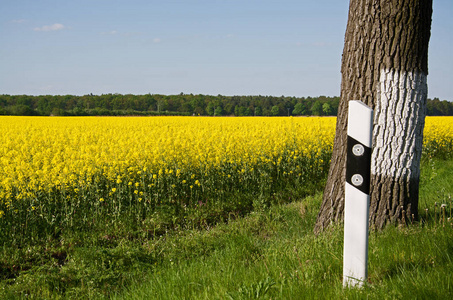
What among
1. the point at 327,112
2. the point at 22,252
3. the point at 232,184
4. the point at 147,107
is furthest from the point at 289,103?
the point at 22,252

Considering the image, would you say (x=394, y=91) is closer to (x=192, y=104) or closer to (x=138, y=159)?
(x=138, y=159)

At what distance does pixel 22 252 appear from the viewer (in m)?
5.46

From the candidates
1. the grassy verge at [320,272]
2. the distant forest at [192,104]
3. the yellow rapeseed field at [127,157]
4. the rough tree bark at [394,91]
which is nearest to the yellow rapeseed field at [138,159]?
the yellow rapeseed field at [127,157]

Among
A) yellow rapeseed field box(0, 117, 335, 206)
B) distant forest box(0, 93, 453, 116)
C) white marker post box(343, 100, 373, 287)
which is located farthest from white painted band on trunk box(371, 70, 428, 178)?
distant forest box(0, 93, 453, 116)

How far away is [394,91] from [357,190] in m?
1.93

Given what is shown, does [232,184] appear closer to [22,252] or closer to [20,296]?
[22,252]

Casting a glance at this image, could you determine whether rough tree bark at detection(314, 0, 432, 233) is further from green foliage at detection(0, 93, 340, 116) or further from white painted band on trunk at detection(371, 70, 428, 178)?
green foliage at detection(0, 93, 340, 116)

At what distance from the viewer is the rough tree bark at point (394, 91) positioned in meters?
3.94

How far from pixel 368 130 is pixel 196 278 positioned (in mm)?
1824

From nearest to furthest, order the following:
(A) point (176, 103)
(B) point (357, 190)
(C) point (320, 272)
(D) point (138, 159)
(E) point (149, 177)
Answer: (B) point (357, 190)
(C) point (320, 272)
(E) point (149, 177)
(D) point (138, 159)
(A) point (176, 103)

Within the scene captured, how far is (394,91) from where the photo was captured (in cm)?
396

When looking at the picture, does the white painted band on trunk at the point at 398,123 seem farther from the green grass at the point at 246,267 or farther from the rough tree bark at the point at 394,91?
the green grass at the point at 246,267

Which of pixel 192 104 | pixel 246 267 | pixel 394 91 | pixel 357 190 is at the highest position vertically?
pixel 192 104

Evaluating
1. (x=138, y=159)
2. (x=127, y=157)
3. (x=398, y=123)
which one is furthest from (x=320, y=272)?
(x=127, y=157)
